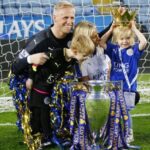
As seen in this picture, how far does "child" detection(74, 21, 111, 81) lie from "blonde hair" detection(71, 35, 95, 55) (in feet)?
0.15

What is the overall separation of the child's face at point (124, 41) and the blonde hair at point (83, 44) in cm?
64

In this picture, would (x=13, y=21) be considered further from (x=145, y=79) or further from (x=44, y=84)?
(x=44, y=84)

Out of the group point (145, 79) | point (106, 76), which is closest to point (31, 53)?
point (106, 76)

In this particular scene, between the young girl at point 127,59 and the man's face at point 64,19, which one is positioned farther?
the young girl at point 127,59

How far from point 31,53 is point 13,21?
187 inches

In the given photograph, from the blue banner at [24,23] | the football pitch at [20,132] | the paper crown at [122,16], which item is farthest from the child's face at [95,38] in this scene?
the blue banner at [24,23]

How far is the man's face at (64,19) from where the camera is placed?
413 centimetres

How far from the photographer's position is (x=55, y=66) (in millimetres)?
4145

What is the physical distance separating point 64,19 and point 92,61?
1.33ft

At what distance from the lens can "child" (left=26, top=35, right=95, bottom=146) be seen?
388cm

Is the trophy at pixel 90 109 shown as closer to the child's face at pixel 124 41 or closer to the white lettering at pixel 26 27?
the child's face at pixel 124 41

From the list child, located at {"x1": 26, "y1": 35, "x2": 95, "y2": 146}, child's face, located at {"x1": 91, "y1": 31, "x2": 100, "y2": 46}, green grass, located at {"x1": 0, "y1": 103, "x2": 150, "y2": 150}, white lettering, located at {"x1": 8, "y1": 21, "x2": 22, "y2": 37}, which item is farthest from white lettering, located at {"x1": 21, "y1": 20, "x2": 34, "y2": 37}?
child's face, located at {"x1": 91, "y1": 31, "x2": 100, "y2": 46}

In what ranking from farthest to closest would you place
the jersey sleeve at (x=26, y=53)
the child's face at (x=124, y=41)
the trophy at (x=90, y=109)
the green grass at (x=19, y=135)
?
the green grass at (x=19, y=135)
the child's face at (x=124, y=41)
the jersey sleeve at (x=26, y=53)
the trophy at (x=90, y=109)

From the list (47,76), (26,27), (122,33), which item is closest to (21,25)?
(26,27)
